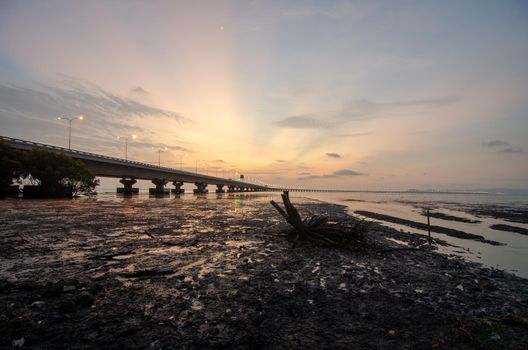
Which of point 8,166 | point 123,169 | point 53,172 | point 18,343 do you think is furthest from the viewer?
point 123,169

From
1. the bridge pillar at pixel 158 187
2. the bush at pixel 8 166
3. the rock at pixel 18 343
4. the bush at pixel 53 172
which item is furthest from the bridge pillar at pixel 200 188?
the rock at pixel 18 343

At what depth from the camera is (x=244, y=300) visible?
493 centimetres

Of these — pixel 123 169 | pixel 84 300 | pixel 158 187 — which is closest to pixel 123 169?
pixel 123 169

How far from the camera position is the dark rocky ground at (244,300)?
3604mm

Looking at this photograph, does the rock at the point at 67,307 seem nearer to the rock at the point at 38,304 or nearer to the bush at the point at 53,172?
the rock at the point at 38,304

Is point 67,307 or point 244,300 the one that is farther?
point 244,300

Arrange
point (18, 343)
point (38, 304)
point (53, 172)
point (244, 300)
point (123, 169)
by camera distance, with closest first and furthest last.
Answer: point (18, 343) → point (38, 304) → point (244, 300) → point (53, 172) → point (123, 169)

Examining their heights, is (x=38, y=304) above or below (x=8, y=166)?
below

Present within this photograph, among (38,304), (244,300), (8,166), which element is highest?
(8,166)

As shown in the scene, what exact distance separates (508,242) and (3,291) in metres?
21.0

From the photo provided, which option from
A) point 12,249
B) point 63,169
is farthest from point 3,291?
point 63,169

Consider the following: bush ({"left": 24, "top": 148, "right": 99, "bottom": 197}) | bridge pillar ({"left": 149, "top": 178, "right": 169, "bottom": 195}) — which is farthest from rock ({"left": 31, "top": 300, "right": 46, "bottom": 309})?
bridge pillar ({"left": 149, "top": 178, "right": 169, "bottom": 195})

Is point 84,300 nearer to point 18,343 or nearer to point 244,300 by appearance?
point 18,343

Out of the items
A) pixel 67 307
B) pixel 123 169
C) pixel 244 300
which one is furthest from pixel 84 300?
pixel 123 169
